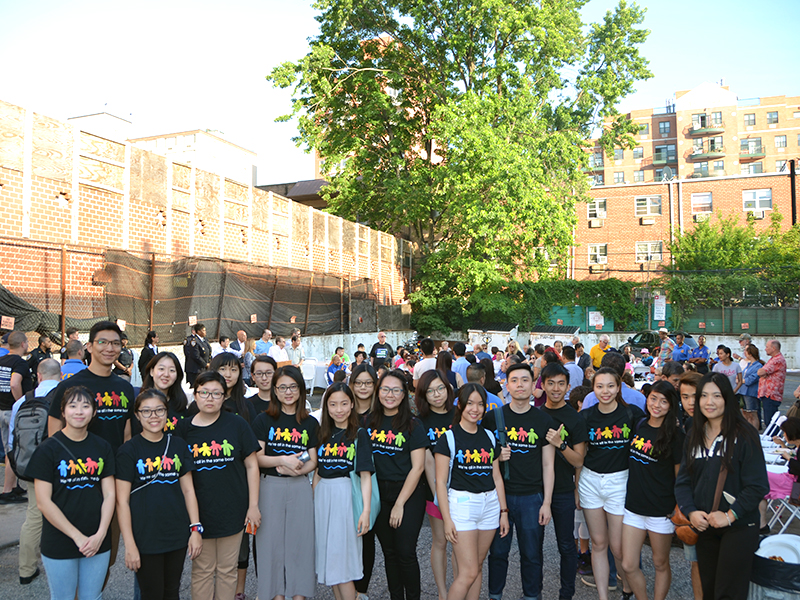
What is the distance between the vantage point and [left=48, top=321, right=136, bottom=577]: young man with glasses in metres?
4.02

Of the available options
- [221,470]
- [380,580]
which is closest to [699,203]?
[380,580]

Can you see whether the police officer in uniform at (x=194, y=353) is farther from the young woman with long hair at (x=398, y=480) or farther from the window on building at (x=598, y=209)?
the window on building at (x=598, y=209)

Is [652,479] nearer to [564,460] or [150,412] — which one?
[564,460]

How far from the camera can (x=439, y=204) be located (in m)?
25.2

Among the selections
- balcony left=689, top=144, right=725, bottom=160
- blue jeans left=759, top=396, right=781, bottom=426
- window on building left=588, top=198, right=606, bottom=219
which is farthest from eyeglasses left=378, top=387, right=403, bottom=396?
balcony left=689, top=144, right=725, bottom=160

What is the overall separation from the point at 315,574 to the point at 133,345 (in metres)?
10.4

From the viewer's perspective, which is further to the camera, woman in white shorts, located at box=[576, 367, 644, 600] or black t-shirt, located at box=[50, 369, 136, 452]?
woman in white shorts, located at box=[576, 367, 644, 600]

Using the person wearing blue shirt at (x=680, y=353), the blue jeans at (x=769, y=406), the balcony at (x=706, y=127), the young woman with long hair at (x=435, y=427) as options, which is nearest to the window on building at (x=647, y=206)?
the balcony at (x=706, y=127)

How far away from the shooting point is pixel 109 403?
4078mm

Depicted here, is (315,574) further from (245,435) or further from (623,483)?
(623,483)

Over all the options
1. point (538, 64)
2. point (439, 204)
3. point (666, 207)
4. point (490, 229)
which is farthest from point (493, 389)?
point (666, 207)

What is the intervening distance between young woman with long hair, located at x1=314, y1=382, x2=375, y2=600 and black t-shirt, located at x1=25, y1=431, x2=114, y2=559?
140 centimetres

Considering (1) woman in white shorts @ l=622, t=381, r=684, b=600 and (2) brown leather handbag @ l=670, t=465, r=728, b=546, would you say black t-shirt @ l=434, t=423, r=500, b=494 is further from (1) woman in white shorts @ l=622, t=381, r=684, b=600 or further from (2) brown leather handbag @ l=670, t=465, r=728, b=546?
(2) brown leather handbag @ l=670, t=465, r=728, b=546

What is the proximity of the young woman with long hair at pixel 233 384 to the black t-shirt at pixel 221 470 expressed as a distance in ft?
2.68
